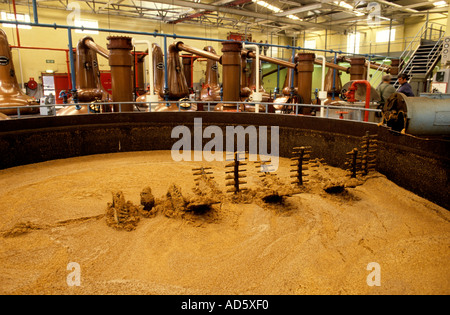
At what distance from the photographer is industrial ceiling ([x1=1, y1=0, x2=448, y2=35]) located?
664 inches

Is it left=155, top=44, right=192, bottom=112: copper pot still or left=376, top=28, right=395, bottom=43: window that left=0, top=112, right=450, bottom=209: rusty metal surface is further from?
left=376, top=28, right=395, bottom=43: window

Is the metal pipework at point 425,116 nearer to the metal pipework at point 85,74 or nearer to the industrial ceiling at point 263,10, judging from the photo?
the metal pipework at point 85,74

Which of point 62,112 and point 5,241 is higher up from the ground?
point 62,112

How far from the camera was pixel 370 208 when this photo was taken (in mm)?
4406

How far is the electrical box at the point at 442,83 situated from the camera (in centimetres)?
1017

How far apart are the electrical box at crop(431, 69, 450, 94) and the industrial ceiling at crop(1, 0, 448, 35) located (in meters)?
7.48

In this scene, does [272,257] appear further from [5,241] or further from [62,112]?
[62,112]

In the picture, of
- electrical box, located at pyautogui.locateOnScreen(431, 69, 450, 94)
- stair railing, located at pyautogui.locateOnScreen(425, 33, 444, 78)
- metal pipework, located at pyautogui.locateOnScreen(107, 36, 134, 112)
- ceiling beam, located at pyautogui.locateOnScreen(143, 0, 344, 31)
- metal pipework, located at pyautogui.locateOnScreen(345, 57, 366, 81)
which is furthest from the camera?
ceiling beam, located at pyautogui.locateOnScreen(143, 0, 344, 31)

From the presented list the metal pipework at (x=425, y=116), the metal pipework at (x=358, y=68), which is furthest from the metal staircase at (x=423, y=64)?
the metal pipework at (x=425, y=116)

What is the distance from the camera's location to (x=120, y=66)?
7.79 meters

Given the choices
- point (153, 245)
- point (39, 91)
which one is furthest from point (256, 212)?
point (39, 91)

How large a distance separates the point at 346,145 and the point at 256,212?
2.81m

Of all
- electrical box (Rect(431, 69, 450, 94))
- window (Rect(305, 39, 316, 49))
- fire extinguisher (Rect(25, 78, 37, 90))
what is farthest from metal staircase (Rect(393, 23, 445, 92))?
fire extinguisher (Rect(25, 78, 37, 90))
